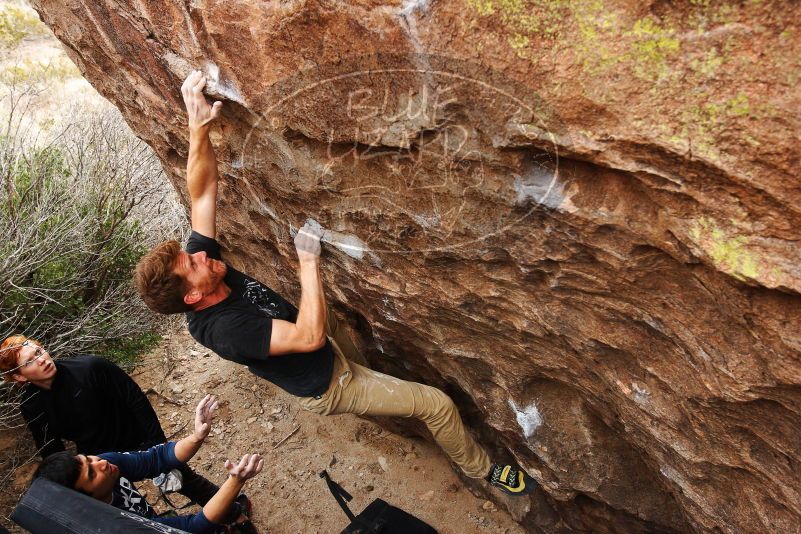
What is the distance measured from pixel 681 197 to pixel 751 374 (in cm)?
62

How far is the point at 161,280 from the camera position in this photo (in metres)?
2.22

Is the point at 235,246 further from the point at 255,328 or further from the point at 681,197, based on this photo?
the point at 681,197

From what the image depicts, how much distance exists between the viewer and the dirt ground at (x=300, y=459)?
3.70 meters

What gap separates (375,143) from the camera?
208cm

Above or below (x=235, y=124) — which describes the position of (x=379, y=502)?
below

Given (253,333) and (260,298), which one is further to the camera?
(260,298)

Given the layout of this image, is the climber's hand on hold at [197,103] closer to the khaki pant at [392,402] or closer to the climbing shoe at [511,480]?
the khaki pant at [392,402]

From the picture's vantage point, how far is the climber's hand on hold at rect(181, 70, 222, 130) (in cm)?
227

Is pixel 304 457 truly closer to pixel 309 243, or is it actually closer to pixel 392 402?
pixel 392 402

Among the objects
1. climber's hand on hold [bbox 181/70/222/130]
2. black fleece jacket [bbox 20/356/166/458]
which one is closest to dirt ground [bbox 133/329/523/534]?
black fleece jacket [bbox 20/356/166/458]

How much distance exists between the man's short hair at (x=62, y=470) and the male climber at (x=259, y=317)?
644mm

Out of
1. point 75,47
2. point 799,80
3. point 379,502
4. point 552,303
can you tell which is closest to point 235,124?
point 75,47

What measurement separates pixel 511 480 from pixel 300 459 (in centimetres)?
165

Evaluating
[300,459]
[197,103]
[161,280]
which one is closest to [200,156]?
[197,103]
